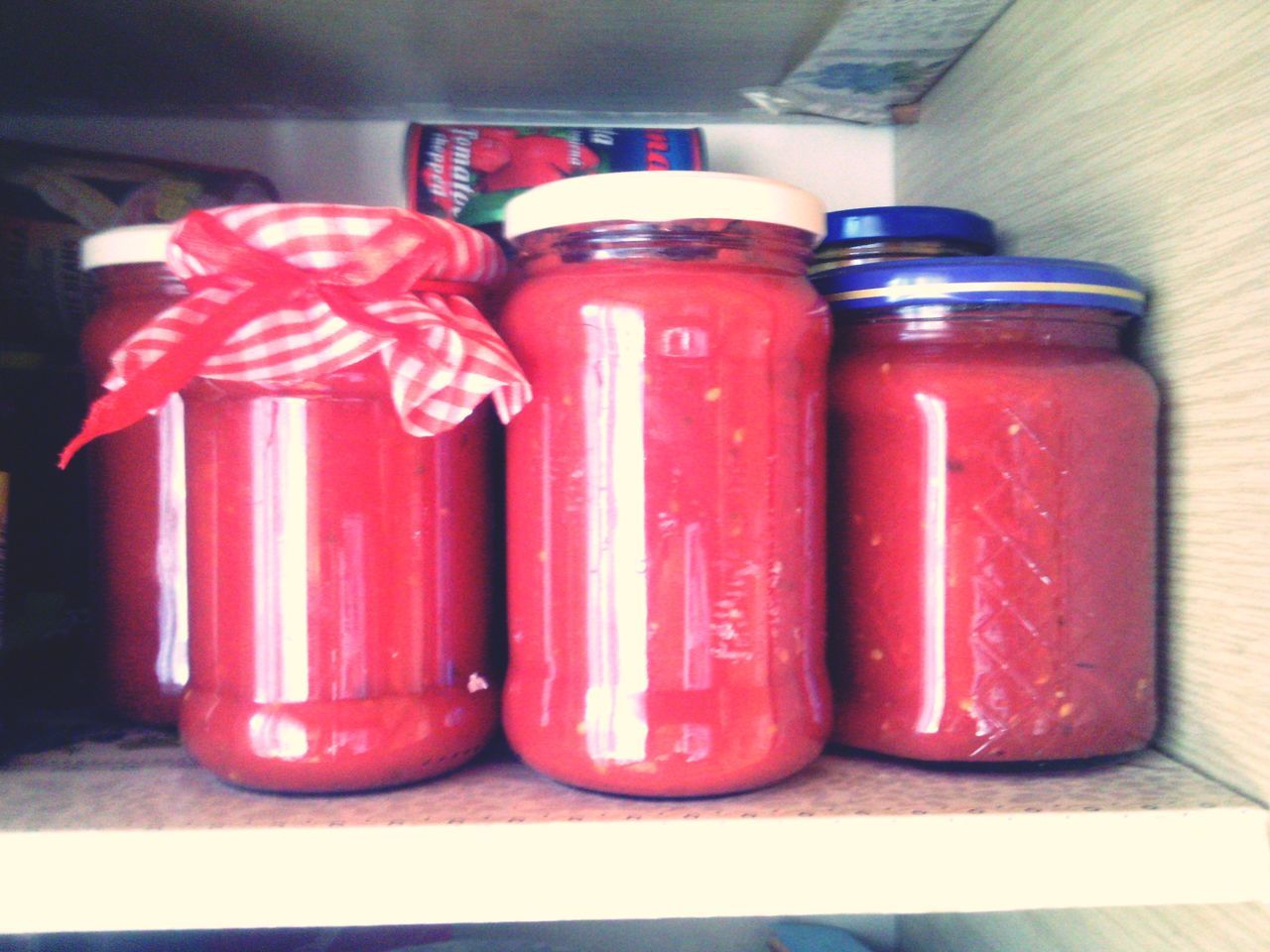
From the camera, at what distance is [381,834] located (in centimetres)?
45

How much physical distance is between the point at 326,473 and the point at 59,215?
14.3 inches

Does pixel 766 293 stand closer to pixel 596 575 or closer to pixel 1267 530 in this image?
pixel 596 575

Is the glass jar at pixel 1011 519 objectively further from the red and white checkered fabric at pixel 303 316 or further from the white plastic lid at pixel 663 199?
the red and white checkered fabric at pixel 303 316

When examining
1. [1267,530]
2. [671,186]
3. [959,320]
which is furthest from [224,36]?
[1267,530]

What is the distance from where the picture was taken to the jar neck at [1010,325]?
54 cm

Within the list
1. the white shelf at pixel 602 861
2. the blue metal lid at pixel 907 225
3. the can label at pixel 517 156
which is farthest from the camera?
the can label at pixel 517 156

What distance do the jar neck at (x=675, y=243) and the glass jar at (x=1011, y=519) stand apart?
9 cm

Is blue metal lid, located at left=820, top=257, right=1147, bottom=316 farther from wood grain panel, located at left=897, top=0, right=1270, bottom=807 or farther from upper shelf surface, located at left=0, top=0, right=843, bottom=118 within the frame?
upper shelf surface, located at left=0, top=0, right=843, bottom=118

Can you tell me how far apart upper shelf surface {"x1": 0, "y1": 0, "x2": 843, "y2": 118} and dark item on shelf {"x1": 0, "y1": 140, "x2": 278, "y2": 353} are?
0.08 metres

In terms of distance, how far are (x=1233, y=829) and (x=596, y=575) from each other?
0.33 m

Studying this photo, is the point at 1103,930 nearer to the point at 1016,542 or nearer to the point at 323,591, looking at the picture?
the point at 1016,542

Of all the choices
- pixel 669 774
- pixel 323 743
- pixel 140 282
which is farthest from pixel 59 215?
pixel 669 774

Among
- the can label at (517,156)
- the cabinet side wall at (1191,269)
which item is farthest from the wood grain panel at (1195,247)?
the can label at (517,156)

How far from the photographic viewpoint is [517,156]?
0.77 metres
